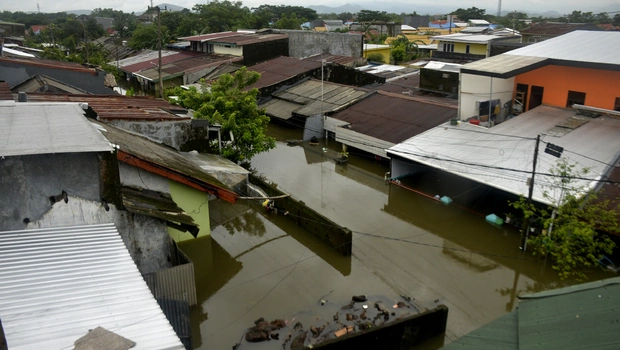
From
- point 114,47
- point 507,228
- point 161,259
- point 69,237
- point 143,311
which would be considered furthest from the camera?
point 114,47

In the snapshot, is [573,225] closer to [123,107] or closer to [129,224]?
[129,224]

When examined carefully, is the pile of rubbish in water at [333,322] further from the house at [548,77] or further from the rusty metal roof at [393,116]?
the house at [548,77]

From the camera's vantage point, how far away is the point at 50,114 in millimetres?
10953

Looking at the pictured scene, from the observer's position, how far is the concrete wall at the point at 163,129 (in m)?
14.8

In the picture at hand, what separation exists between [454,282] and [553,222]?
295 cm

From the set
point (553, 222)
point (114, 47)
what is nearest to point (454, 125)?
point (553, 222)

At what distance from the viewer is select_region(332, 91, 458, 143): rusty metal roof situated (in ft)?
67.6

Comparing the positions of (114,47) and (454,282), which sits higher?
(114,47)

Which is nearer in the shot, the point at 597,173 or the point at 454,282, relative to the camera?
the point at 454,282

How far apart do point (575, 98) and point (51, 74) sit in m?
24.2

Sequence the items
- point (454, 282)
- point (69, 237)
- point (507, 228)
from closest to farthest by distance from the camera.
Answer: point (69, 237) → point (454, 282) → point (507, 228)

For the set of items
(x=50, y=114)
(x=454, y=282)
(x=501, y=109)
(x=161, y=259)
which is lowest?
(x=454, y=282)

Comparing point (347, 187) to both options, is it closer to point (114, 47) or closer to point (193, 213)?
point (193, 213)

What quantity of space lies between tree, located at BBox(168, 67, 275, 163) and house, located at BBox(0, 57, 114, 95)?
8.02 metres
